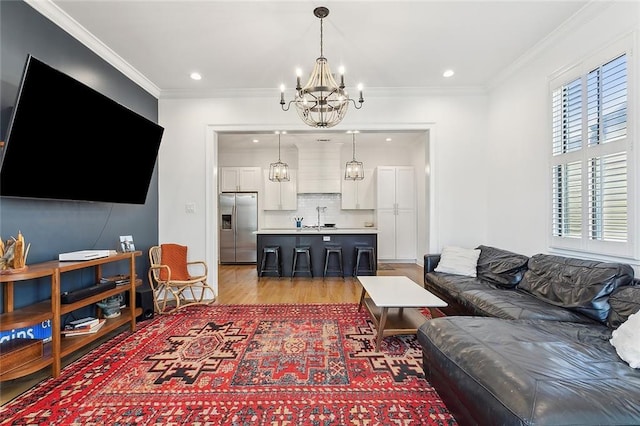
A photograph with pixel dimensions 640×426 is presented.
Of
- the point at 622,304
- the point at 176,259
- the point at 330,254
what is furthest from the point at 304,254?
the point at 622,304

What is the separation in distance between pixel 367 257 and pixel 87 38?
498cm

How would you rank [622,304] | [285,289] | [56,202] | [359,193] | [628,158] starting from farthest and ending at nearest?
[359,193]
[285,289]
[56,202]
[628,158]
[622,304]

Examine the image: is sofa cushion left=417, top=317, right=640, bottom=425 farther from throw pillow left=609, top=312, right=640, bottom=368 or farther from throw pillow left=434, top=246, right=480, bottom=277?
throw pillow left=434, top=246, right=480, bottom=277

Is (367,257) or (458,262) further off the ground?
(458,262)

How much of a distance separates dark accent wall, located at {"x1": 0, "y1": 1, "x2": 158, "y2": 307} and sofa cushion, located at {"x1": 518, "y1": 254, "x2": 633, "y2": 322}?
4194 millimetres

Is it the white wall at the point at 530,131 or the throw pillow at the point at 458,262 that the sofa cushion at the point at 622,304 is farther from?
the throw pillow at the point at 458,262

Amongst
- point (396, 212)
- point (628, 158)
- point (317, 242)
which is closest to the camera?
point (628, 158)

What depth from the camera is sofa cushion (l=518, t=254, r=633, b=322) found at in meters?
2.11

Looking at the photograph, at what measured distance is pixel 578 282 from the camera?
7.55 feet

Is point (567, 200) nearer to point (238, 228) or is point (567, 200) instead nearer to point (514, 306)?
point (514, 306)

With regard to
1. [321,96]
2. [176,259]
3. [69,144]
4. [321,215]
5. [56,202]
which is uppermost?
[321,96]

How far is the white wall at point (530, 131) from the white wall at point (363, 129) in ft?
0.82

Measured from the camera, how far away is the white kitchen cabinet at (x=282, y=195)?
748cm

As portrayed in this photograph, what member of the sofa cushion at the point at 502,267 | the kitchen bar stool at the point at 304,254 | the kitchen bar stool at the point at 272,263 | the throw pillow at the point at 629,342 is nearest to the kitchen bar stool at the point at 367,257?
the kitchen bar stool at the point at 304,254
